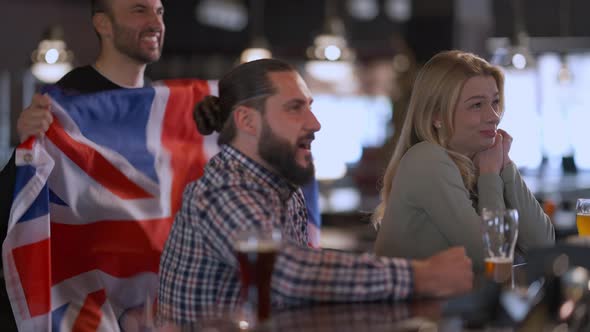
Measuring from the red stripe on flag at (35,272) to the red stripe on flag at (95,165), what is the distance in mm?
366

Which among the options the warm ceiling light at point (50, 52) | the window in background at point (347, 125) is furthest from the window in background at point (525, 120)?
the warm ceiling light at point (50, 52)

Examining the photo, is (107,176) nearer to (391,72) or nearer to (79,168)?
(79,168)

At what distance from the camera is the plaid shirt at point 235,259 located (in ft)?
6.18

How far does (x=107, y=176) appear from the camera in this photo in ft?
10.6

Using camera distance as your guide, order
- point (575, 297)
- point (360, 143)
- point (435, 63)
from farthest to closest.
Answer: point (360, 143) < point (435, 63) < point (575, 297)

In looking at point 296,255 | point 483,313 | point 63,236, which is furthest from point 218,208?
point 63,236

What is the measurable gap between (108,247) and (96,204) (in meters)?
0.15

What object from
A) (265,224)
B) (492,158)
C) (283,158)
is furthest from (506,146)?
(265,224)

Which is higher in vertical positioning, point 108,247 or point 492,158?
point 492,158

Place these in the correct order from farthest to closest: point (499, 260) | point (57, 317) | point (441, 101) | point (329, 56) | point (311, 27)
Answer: point (311, 27), point (329, 56), point (57, 317), point (441, 101), point (499, 260)

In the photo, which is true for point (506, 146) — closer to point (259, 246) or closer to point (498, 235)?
point (498, 235)

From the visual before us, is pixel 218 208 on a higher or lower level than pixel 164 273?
higher

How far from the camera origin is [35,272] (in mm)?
2863

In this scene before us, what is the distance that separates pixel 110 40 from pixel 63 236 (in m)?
0.79
